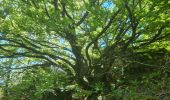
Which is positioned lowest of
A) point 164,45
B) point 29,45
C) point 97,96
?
point 97,96

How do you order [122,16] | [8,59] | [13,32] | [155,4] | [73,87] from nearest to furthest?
[155,4] → [122,16] → [13,32] → [73,87] → [8,59]

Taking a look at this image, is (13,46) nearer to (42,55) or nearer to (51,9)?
(42,55)

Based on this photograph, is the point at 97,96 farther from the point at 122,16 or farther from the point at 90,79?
the point at 122,16

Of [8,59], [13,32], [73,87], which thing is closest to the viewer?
[13,32]

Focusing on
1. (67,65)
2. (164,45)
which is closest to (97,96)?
(67,65)

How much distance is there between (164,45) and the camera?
11.6m

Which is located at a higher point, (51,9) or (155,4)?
(51,9)

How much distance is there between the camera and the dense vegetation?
363 inches

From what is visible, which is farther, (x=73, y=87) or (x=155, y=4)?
(x=73, y=87)

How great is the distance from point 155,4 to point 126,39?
2.15m

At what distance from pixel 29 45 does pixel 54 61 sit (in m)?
1.12

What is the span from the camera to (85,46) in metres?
11.8

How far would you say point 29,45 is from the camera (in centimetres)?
1172

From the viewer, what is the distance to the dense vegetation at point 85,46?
922 cm
